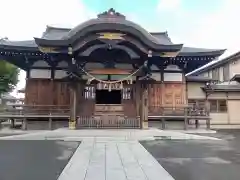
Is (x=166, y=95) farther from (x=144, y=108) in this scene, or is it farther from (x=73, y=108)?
(x=73, y=108)

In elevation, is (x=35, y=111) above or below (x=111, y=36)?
below

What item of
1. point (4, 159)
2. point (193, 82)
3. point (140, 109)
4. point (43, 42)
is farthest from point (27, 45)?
point (193, 82)

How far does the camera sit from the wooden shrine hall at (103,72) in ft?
44.2

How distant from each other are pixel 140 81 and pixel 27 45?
6.95m

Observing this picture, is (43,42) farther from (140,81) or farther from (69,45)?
(140,81)

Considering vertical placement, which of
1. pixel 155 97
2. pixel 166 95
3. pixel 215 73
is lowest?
pixel 155 97

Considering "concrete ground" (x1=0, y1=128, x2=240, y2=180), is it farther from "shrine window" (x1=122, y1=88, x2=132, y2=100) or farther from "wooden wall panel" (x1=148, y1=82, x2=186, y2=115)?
"wooden wall panel" (x1=148, y1=82, x2=186, y2=115)

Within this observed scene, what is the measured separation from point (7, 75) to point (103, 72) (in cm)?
1601

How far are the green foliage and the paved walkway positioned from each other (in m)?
21.5

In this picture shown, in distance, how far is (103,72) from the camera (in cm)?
1529

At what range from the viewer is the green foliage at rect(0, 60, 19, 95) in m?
26.4

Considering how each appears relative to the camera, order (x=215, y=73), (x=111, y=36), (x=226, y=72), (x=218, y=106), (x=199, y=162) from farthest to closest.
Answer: (x=215, y=73) < (x=226, y=72) < (x=218, y=106) < (x=111, y=36) < (x=199, y=162)

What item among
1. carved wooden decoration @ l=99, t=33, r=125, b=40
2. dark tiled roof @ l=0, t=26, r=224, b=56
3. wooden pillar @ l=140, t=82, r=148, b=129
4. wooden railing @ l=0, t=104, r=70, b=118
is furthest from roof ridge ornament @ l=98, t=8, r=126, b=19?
wooden railing @ l=0, t=104, r=70, b=118

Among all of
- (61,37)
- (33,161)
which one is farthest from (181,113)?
(33,161)
